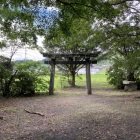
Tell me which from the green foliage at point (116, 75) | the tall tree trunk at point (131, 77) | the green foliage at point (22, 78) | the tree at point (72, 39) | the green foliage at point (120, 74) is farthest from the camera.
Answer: the green foliage at point (116, 75)

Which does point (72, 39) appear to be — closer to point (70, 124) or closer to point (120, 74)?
point (120, 74)

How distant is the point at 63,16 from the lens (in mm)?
5613

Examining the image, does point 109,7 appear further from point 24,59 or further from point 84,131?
point 24,59

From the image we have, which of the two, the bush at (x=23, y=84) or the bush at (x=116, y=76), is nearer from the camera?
the bush at (x=23, y=84)

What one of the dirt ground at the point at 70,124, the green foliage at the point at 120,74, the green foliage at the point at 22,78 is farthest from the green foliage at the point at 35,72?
the green foliage at the point at 120,74

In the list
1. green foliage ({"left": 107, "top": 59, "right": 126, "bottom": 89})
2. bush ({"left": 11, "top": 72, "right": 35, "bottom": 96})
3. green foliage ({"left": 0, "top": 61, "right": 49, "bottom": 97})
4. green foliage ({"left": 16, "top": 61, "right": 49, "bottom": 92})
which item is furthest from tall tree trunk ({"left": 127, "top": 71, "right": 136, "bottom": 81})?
bush ({"left": 11, "top": 72, "right": 35, "bottom": 96})

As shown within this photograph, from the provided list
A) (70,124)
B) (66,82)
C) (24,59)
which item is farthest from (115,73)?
(70,124)

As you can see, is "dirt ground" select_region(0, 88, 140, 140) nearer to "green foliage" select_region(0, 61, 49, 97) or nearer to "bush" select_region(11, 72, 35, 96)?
"green foliage" select_region(0, 61, 49, 97)

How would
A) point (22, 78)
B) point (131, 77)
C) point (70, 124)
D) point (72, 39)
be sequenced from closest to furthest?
point (70, 124), point (72, 39), point (22, 78), point (131, 77)

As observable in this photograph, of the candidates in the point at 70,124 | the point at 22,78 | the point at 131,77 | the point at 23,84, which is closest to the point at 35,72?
the point at 22,78

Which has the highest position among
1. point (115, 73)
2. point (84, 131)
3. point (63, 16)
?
point (63, 16)

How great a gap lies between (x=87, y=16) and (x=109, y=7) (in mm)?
606

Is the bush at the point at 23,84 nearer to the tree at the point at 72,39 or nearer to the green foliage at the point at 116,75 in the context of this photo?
the tree at the point at 72,39

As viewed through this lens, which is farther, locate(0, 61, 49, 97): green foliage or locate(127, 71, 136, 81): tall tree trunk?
locate(127, 71, 136, 81): tall tree trunk
